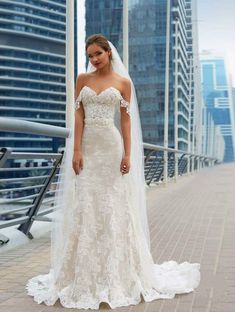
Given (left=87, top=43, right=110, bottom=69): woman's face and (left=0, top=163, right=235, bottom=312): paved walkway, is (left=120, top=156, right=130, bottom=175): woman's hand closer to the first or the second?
(left=87, top=43, right=110, bottom=69): woman's face

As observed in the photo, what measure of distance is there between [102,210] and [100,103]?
0.87m

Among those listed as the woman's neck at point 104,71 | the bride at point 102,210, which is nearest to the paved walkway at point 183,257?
the bride at point 102,210

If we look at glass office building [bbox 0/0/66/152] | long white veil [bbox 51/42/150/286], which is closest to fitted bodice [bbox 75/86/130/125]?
long white veil [bbox 51/42/150/286]

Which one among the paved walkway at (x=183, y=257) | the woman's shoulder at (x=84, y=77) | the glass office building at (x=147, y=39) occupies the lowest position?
the paved walkway at (x=183, y=257)

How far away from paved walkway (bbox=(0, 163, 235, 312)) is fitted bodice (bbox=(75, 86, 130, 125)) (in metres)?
1.48

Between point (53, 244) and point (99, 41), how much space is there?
71.4 inches

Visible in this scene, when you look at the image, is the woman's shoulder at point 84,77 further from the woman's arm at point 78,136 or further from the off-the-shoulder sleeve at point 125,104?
the off-the-shoulder sleeve at point 125,104

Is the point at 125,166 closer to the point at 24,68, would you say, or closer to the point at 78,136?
the point at 78,136

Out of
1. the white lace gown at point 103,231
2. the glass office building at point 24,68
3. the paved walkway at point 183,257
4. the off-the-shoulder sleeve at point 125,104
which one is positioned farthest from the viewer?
the glass office building at point 24,68

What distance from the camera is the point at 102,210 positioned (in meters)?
4.34

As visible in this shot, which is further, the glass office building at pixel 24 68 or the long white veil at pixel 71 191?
the glass office building at pixel 24 68

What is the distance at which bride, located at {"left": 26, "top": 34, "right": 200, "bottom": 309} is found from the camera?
4.22m

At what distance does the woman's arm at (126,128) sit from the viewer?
4.40 m

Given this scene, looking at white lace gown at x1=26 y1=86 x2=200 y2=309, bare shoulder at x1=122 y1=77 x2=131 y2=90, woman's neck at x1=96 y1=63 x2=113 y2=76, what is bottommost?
white lace gown at x1=26 y1=86 x2=200 y2=309
